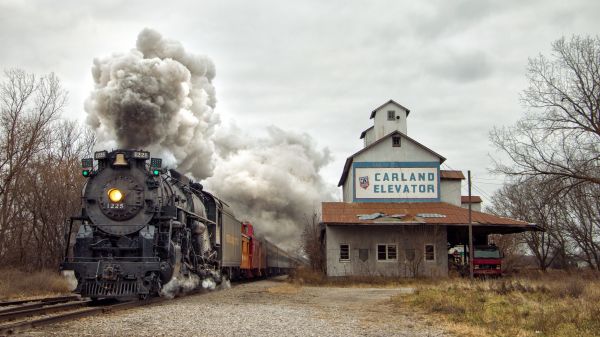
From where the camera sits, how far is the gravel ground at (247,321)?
9.50 m

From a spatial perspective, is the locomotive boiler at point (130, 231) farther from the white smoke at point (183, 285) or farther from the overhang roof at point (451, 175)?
the overhang roof at point (451, 175)

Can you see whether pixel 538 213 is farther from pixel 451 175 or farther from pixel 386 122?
pixel 386 122

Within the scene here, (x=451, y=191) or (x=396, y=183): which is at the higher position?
(x=396, y=183)

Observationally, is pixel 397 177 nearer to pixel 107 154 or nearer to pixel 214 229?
pixel 214 229

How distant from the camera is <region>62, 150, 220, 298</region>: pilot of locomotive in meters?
14.0

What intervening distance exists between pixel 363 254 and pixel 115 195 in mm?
18505

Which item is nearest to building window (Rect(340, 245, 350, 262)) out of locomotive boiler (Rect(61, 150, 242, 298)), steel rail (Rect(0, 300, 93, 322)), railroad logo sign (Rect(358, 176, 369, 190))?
railroad logo sign (Rect(358, 176, 369, 190))

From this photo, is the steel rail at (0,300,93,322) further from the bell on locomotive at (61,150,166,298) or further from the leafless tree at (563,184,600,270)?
the leafless tree at (563,184,600,270)

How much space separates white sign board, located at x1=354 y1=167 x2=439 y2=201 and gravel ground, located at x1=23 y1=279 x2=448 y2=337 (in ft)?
62.7

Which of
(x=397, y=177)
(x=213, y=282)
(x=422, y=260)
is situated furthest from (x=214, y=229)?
(x=397, y=177)

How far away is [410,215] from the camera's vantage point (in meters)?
31.0

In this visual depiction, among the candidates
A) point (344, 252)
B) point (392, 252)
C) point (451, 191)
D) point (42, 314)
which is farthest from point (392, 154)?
point (42, 314)

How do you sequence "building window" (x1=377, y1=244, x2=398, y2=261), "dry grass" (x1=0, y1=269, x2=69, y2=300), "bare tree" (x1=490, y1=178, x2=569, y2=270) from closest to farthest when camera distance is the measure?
"dry grass" (x1=0, y1=269, x2=69, y2=300) < "bare tree" (x1=490, y1=178, x2=569, y2=270) < "building window" (x1=377, y1=244, x2=398, y2=261)

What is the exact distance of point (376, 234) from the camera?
31.5 metres
